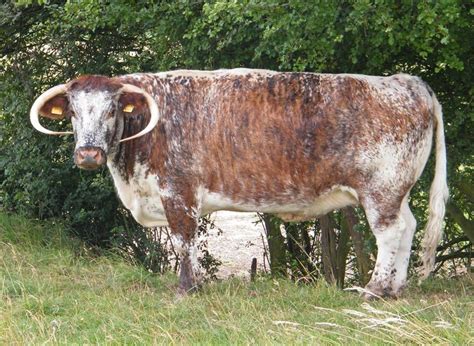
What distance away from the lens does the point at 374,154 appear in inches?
309

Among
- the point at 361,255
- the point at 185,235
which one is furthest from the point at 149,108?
the point at 361,255

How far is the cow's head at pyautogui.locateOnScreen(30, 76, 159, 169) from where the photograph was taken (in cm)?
777

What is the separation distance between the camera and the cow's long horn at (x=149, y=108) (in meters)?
7.85

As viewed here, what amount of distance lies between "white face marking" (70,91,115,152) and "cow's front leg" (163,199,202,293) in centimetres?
77

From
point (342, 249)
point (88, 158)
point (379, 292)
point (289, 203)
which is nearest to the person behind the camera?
point (88, 158)

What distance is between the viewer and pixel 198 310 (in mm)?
7488

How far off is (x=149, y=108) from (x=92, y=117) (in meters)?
→ 0.49

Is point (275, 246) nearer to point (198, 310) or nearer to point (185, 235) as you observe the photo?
point (185, 235)

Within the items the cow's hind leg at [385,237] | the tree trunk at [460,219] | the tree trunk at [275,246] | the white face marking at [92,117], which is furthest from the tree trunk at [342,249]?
the white face marking at [92,117]

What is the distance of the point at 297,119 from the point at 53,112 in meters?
2.08

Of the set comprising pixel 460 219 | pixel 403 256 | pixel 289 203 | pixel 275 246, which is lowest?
pixel 275 246

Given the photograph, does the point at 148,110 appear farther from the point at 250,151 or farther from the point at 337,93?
the point at 337,93

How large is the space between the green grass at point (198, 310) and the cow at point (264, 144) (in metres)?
0.50

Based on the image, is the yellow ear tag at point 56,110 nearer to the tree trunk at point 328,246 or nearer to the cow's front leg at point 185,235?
the cow's front leg at point 185,235
